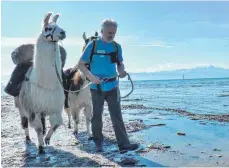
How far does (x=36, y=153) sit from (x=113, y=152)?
53.3 inches

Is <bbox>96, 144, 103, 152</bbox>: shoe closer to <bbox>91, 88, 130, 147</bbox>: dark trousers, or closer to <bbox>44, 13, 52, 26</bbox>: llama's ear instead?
<bbox>91, 88, 130, 147</bbox>: dark trousers

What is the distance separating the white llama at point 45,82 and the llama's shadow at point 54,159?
0.70 feet

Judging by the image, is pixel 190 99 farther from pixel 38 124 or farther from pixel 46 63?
pixel 46 63

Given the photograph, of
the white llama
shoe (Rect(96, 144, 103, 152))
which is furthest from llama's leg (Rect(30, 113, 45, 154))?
shoe (Rect(96, 144, 103, 152))

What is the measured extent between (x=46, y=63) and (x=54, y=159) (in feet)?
5.12

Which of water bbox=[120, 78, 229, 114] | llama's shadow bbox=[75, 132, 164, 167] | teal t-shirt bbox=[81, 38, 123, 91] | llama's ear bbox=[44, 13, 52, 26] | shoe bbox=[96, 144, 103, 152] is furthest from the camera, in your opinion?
water bbox=[120, 78, 229, 114]

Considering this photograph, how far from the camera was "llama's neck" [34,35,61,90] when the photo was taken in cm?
584

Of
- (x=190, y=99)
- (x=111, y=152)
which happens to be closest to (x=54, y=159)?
(x=111, y=152)

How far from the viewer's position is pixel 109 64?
228 inches

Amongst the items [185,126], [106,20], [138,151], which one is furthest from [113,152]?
[185,126]

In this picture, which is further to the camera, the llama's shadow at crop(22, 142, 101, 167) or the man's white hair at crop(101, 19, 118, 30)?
the man's white hair at crop(101, 19, 118, 30)

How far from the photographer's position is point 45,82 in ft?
19.5

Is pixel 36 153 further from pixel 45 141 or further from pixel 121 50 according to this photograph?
pixel 121 50

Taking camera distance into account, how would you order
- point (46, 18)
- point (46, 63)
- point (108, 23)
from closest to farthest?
point (108, 23) < point (46, 63) < point (46, 18)
